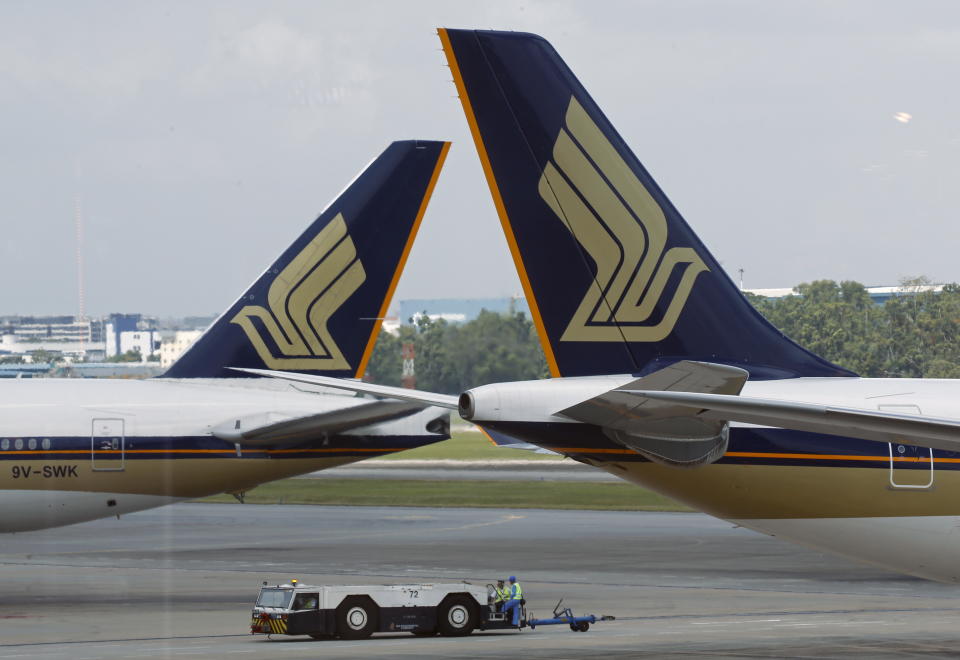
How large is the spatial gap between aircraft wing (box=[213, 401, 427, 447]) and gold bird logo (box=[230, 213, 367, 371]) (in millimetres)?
3491

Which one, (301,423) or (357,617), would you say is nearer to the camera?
(357,617)

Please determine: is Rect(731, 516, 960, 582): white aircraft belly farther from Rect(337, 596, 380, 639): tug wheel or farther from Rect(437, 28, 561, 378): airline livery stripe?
Rect(337, 596, 380, 639): tug wheel

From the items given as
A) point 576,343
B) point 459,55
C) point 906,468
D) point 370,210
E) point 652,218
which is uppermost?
point 370,210

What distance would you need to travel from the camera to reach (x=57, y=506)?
42.0m

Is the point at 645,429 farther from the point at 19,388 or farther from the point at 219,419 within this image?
the point at 19,388

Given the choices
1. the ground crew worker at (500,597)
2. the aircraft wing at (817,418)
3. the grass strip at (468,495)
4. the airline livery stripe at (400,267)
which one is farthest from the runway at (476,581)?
the aircraft wing at (817,418)

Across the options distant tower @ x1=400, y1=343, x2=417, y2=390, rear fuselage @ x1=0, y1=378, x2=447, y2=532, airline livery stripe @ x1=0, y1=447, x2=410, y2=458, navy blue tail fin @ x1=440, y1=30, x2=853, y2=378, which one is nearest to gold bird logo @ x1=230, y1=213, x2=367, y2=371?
rear fuselage @ x1=0, y1=378, x2=447, y2=532

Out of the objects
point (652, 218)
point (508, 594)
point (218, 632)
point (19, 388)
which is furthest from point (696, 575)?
point (652, 218)

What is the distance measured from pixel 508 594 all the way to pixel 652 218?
12.8m

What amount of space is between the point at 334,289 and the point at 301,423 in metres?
6.44

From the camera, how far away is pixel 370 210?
47156 mm

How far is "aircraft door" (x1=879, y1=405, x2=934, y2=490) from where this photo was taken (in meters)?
24.7

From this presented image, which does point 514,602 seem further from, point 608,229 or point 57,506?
point 57,506

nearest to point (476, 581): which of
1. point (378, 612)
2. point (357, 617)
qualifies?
point (378, 612)
